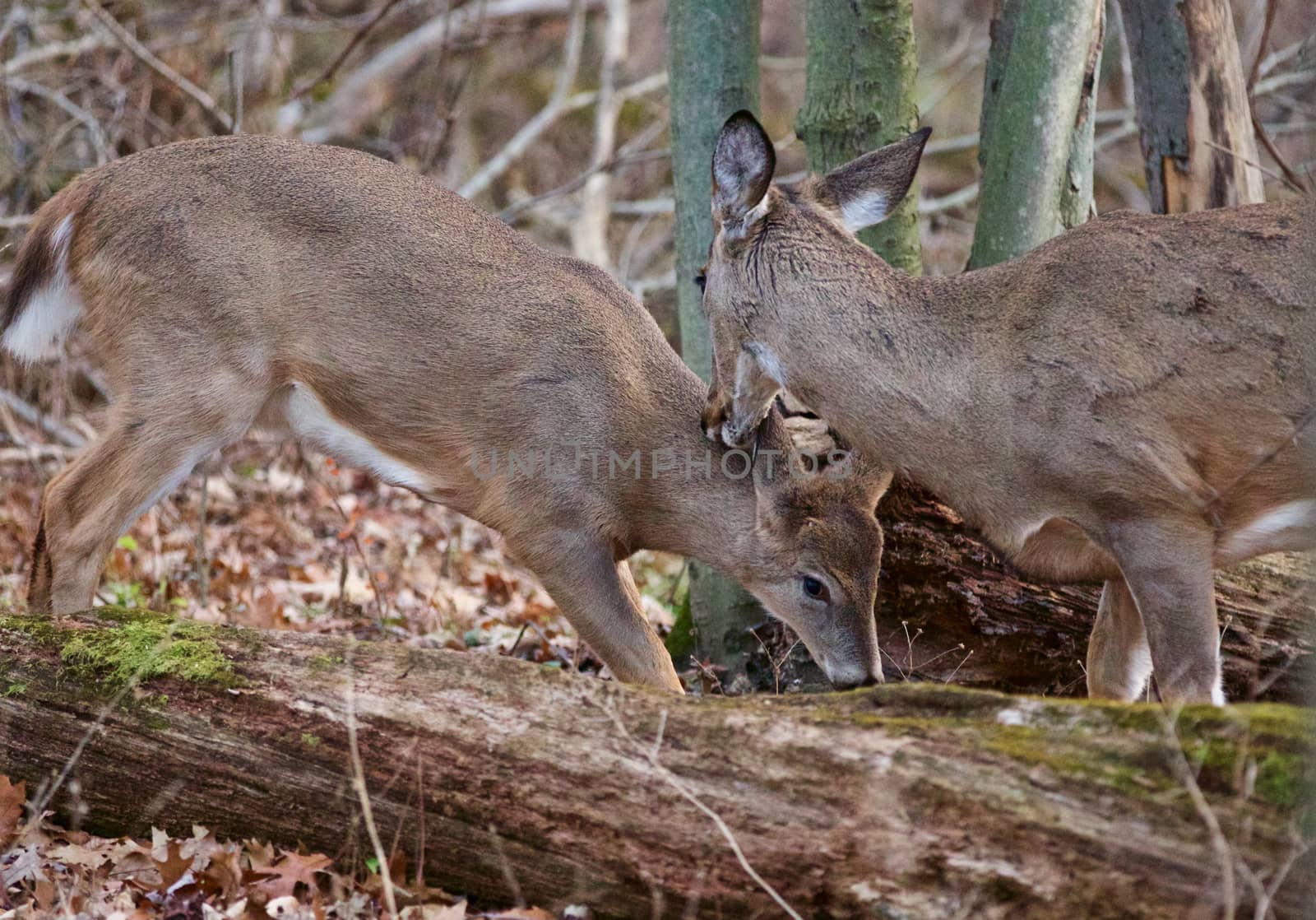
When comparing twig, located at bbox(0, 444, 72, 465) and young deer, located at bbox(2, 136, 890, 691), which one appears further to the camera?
twig, located at bbox(0, 444, 72, 465)

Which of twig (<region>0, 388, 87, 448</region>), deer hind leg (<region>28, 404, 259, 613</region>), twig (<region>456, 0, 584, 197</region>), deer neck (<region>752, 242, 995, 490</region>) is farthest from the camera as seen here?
twig (<region>456, 0, 584, 197</region>)

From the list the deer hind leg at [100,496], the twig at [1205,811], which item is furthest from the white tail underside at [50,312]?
the twig at [1205,811]

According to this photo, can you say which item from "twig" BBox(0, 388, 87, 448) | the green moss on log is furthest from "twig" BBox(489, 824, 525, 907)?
"twig" BBox(0, 388, 87, 448)

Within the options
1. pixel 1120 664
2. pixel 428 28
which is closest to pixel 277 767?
pixel 1120 664

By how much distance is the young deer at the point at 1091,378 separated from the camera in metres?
4.49

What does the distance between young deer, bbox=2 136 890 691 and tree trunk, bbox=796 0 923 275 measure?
3.73 feet

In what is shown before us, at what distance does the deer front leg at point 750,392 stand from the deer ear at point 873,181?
675 millimetres

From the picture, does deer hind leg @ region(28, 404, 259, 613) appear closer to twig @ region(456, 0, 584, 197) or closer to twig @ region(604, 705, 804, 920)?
twig @ region(604, 705, 804, 920)

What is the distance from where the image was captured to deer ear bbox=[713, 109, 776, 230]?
16.2ft

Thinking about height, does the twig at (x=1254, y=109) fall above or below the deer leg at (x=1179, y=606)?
above

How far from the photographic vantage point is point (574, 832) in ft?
11.6

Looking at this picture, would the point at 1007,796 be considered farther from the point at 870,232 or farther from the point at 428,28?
the point at 428,28

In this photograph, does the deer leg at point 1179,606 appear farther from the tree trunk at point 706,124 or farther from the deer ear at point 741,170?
the tree trunk at point 706,124

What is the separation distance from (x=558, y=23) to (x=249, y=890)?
1384 cm
